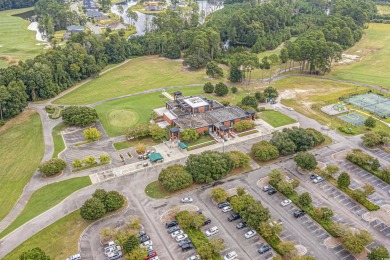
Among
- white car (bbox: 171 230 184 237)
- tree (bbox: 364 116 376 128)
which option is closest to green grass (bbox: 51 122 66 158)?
white car (bbox: 171 230 184 237)

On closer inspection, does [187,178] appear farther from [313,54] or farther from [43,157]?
[313,54]

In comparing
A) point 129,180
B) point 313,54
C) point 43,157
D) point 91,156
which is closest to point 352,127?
point 313,54

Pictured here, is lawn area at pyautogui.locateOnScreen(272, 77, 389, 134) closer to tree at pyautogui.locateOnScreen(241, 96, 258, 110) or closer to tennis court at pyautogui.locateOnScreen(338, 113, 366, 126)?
tennis court at pyautogui.locateOnScreen(338, 113, 366, 126)

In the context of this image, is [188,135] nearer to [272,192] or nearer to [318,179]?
[272,192]

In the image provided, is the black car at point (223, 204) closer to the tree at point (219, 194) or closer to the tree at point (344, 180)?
the tree at point (219, 194)

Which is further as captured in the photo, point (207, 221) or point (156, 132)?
point (156, 132)

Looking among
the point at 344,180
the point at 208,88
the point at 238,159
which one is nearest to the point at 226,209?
the point at 238,159
